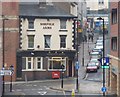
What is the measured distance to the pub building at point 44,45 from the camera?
58.4 metres

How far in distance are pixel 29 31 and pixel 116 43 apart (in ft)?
57.3

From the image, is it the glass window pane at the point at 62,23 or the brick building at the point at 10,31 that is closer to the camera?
the brick building at the point at 10,31

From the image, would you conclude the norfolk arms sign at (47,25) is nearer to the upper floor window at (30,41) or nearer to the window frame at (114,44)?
the upper floor window at (30,41)

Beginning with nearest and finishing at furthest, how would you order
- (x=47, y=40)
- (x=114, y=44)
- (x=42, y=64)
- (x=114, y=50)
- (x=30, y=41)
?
(x=114, y=50) → (x=114, y=44) → (x=42, y=64) → (x=30, y=41) → (x=47, y=40)

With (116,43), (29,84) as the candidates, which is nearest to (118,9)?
(116,43)

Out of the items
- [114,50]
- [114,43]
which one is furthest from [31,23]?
[114,50]

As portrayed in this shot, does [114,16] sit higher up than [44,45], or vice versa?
[114,16]

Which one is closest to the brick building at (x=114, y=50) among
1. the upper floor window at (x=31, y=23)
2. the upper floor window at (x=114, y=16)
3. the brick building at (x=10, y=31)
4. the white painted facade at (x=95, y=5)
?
the upper floor window at (x=114, y=16)

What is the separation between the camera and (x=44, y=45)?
59062 millimetres

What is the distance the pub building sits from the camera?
58.4 meters

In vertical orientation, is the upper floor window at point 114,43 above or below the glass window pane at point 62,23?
below

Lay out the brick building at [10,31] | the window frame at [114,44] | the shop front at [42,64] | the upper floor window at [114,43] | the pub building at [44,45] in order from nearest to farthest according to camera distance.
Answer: the window frame at [114,44]
the upper floor window at [114,43]
the brick building at [10,31]
the shop front at [42,64]
the pub building at [44,45]

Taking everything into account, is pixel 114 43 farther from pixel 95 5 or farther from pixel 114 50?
pixel 95 5

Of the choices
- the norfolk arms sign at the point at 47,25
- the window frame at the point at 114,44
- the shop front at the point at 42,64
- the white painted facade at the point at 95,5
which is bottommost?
the shop front at the point at 42,64
